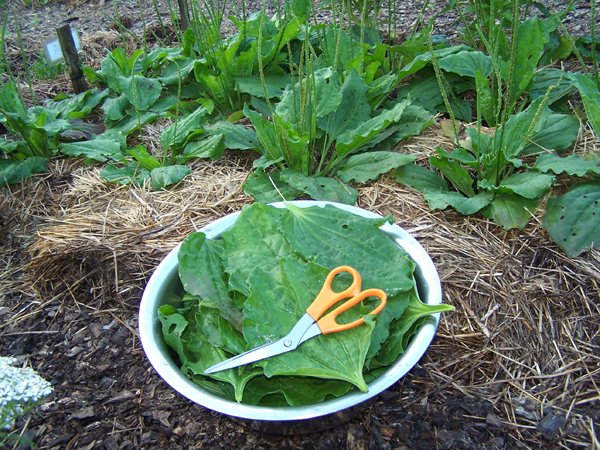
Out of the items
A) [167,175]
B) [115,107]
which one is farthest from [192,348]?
[115,107]

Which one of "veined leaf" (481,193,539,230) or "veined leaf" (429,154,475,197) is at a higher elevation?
"veined leaf" (429,154,475,197)

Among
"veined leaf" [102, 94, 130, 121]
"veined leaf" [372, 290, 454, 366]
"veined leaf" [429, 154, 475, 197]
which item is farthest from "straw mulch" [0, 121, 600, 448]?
"veined leaf" [102, 94, 130, 121]

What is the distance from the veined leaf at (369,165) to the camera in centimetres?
198

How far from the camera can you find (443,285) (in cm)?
170

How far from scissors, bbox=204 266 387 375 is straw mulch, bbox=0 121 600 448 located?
0.27 m

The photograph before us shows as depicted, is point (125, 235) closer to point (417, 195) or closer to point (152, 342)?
point (152, 342)

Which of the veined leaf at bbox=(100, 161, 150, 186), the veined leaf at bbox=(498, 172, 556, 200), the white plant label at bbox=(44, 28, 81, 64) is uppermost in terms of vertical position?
the white plant label at bbox=(44, 28, 81, 64)

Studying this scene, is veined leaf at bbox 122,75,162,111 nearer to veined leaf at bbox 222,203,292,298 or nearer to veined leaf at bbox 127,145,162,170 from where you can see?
veined leaf at bbox 127,145,162,170

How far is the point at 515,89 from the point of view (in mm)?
2229

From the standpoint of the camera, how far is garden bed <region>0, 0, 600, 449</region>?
143 cm

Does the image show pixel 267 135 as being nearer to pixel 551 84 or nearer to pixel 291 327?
pixel 291 327

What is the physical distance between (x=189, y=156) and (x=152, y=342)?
3.42 ft

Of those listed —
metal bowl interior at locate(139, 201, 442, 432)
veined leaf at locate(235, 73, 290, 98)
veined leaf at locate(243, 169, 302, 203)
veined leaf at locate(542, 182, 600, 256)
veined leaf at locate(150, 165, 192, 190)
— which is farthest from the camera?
veined leaf at locate(235, 73, 290, 98)

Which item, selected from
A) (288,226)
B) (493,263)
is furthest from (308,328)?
(493,263)
